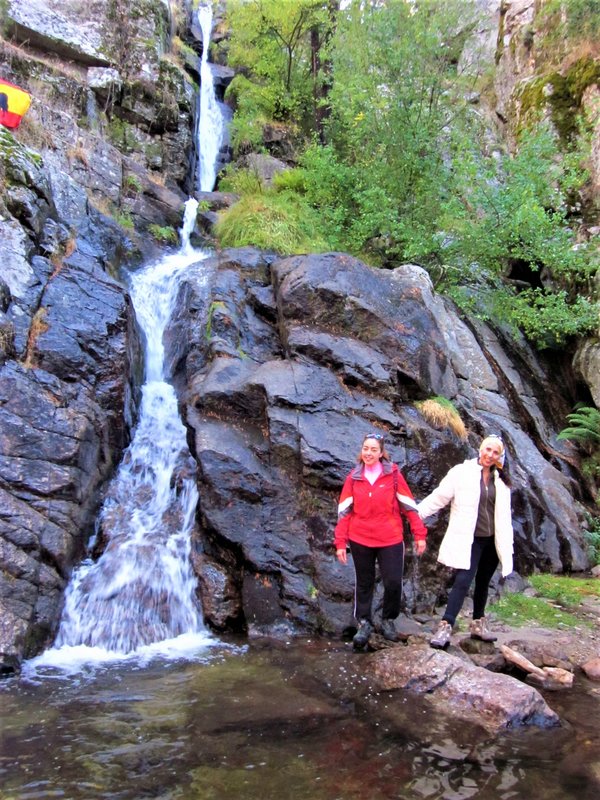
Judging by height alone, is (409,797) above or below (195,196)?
below

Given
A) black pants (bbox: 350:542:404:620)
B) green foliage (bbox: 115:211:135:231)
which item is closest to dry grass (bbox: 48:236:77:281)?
green foliage (bbox: 115:211:135:231)

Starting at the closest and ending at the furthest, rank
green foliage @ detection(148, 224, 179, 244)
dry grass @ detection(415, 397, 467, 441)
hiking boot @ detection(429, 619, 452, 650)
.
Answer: hiking boot @ detection(429, 619, 452, 650) < dry grass @ detection(415, 397, 467, 441) < green foliage @ detection(148, 224, 179, 244)

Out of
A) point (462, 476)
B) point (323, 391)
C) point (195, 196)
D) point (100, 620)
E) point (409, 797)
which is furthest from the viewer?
point (195, 196)

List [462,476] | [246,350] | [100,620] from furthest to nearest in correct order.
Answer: [246,350] → [100,620] → [462,476]

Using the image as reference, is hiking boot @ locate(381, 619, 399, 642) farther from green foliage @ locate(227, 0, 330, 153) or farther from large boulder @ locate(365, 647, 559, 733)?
green foliage @ locate(227, 0, 330, 153)

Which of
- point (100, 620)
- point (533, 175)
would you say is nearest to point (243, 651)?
point (100, 620)

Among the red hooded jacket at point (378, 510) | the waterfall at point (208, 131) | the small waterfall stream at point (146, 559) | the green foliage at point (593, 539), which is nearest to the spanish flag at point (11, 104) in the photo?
the small waterfall stream at point (146, 559)

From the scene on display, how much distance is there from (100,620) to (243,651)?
173 cm

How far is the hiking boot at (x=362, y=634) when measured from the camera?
600cm

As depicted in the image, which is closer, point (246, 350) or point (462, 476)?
point (462, 476)

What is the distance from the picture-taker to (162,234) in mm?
14258

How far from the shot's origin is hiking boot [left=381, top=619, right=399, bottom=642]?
6105 millimetres

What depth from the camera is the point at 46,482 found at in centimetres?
706

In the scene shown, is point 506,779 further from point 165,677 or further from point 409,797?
point 165,677
